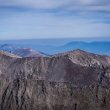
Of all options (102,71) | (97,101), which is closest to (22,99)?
(97,101)

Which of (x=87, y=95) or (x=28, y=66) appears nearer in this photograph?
(x=87, y=95)

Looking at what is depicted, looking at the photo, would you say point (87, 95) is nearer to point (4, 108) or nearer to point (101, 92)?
point (101, 92)

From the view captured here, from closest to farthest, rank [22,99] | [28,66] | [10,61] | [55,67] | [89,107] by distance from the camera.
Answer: [89,107]
[22,99]
[55,67]
[28,66]
[10,61]

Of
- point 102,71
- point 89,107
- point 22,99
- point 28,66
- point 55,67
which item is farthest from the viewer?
point 28,66

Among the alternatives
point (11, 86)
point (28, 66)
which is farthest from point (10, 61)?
point (11, 86)

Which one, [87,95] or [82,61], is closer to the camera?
[87,95]

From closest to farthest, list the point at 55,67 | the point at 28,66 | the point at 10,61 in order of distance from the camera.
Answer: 1. the point at 55,67
2. the point at 28,66
3. the point at 10,61

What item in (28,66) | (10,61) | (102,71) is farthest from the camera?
(10,61)

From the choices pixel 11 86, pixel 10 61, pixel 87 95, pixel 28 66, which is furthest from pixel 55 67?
pixel 87 95

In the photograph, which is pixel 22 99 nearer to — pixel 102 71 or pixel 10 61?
pixel 102 71
